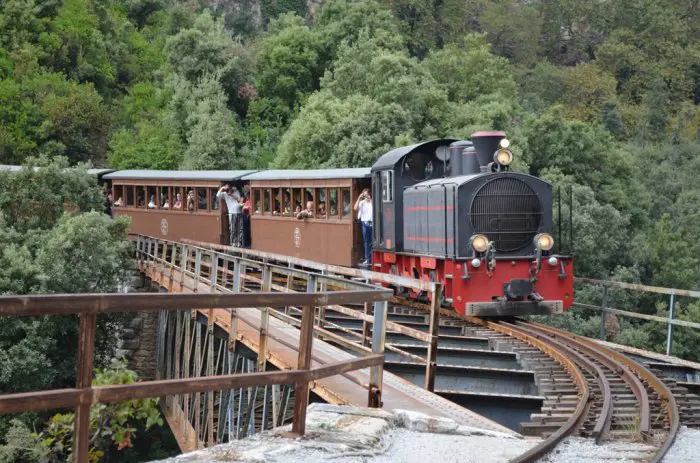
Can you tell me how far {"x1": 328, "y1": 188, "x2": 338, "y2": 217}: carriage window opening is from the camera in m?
21.2

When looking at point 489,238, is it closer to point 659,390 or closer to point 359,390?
point 659,390

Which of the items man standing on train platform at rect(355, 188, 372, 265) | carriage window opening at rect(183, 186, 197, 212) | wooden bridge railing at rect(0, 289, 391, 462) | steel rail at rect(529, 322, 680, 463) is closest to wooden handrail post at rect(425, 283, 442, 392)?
steel rail at rect(529, 322, 680, 463)

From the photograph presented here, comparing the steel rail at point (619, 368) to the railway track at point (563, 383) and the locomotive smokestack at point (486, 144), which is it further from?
the locomotive smokestack at point (486, 144)

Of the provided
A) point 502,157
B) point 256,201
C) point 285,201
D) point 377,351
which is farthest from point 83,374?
point 256,201

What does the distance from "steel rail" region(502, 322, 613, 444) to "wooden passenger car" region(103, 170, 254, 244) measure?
13.4m

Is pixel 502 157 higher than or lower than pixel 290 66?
lower

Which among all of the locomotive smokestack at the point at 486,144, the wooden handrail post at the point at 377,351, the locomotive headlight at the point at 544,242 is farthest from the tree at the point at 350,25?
the wooden handrail post at the point at 377,351

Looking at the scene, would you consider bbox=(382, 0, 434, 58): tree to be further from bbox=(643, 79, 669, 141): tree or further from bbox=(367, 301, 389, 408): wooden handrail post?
bbox=(367, 301, 389, 408): wooden handrail post

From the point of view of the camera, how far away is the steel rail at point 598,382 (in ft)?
24.8

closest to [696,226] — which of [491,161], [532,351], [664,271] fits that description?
[664,271]

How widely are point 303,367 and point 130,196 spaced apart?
27.0 meters

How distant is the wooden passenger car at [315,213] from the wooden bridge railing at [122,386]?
14.0 meters

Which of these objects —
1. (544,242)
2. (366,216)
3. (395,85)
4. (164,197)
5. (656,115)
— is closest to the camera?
(544,242)

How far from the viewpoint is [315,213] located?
21.9 metres
